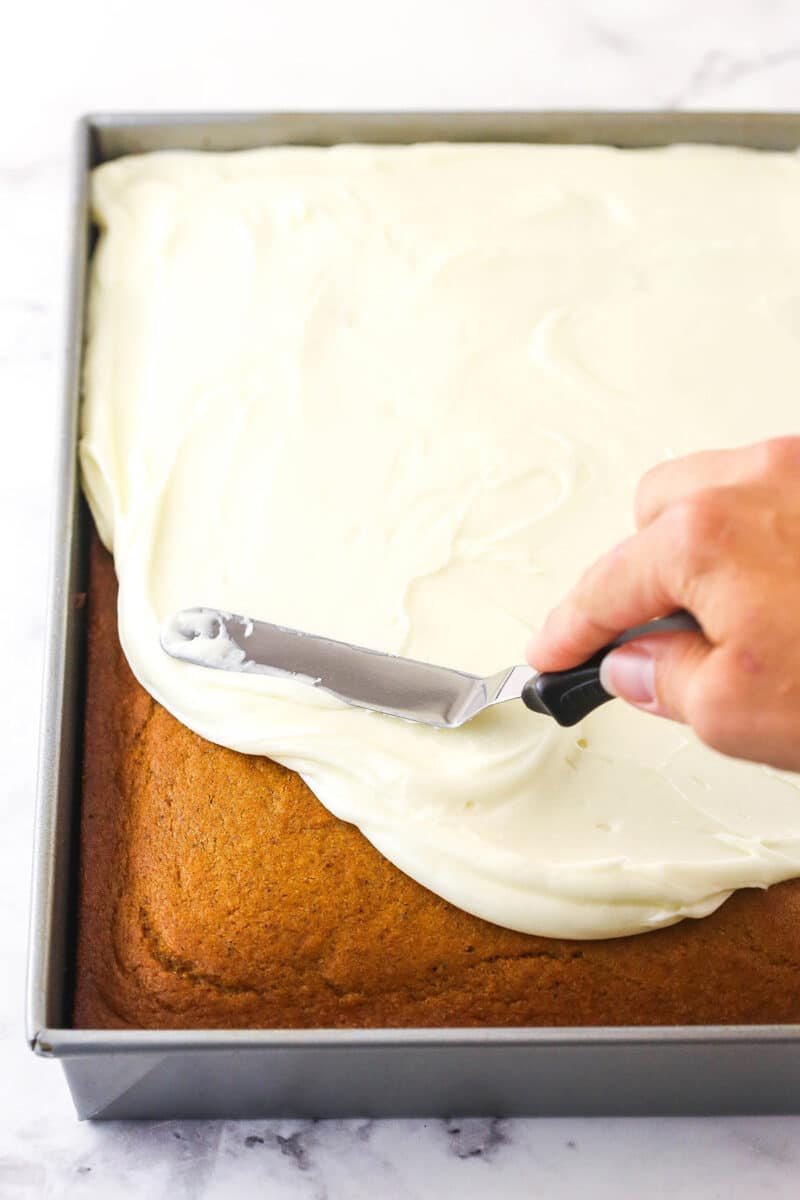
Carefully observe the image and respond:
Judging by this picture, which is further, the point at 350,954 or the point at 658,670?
the point at 350,954

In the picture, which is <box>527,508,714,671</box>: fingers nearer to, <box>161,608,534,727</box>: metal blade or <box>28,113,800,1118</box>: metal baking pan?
<box>161,608,534,727</box>: metal blade

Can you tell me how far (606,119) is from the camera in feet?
6.91

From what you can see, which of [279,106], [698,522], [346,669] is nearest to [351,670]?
[346,669]

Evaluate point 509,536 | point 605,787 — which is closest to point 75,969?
point 605,787

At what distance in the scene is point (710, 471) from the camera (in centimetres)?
118

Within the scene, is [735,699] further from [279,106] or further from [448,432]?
[279,106]

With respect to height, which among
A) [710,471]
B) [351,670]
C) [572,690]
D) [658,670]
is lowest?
[351,670]

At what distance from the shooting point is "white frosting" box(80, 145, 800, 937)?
1434 millimetres

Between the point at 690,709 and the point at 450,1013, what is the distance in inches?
20.4

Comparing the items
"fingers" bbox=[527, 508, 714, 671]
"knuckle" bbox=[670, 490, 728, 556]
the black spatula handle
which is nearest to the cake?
the black spatula handle

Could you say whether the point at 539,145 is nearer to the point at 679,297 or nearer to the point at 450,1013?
the point at 679,297

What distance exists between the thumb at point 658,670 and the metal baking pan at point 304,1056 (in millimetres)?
373

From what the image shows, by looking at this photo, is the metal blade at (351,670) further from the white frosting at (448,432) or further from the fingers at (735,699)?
the fingers at (735,699)

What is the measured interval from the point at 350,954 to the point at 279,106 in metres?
1.58
